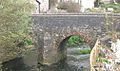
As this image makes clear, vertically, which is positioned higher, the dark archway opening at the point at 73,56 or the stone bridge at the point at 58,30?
the stone bridge at the point at 58,30

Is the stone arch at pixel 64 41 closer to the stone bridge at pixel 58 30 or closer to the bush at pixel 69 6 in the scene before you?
the stone bridge at pixel 58 30

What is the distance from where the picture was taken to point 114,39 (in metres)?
29.0

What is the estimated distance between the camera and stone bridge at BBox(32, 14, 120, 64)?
32281 millimetres

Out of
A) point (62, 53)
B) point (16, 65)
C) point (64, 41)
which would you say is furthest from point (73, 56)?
point (16, 65)

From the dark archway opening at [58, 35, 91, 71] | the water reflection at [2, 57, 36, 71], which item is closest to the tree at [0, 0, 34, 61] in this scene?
the water reflection at [2, 57, 36, 71]

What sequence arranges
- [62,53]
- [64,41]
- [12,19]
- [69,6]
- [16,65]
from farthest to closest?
[69,6] → [62,53] → [64,41] → [16,65] → [12,19]

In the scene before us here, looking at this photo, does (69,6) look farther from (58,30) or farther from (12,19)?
(12,19)

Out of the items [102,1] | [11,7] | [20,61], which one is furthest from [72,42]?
[102,1]

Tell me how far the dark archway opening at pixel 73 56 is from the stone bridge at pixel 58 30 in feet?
1.81

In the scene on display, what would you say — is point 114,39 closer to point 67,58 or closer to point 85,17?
point 85,17

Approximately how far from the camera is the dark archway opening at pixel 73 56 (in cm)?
3366

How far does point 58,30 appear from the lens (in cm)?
3381

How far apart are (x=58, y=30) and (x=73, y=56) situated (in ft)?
14.5

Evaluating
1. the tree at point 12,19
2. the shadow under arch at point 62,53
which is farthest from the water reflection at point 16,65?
the tree at point 12,19
